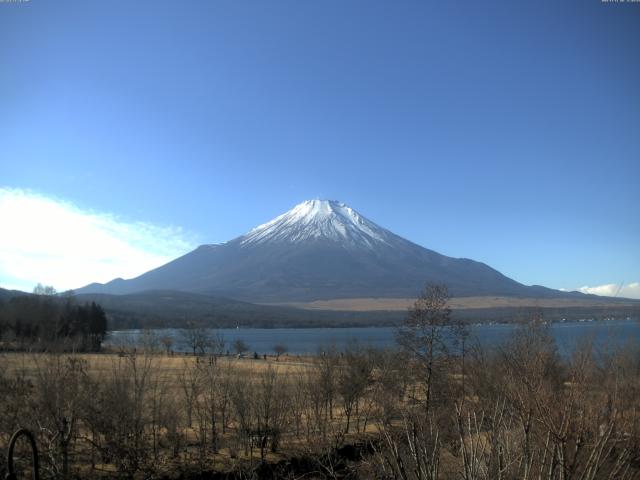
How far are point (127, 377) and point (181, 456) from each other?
379 cm

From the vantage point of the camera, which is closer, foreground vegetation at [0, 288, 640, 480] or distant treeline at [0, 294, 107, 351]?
foreground vegetation at [0, 288, 640, 480]

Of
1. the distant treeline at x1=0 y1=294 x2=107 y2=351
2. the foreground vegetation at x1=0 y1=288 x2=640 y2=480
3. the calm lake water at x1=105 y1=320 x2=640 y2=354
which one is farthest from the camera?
the distant treeline at x1=0 y1=294 x2=107 y2=351

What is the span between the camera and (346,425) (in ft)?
78.0

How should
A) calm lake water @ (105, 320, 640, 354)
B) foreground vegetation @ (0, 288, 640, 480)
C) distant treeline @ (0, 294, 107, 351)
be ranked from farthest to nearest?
distant treeline @ (0, 294, 107, 351)
calm lake water @ (105, 320, 640, 354)
foreground vegetation @ (0, 288, 640, 480)

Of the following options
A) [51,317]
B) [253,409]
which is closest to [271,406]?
[253,409]

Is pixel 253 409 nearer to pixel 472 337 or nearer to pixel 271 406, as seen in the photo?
pixel 271 406

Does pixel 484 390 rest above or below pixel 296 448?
above

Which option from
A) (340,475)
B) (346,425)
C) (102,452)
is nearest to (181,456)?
(102,452)

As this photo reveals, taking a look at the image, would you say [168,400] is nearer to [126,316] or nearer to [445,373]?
[445,373]

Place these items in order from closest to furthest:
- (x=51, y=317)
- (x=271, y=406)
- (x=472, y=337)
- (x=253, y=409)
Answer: (x=271, y=406), (x=253, y=409), (x=472, y=337), (x=51, y=317)

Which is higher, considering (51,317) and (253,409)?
(51,317)

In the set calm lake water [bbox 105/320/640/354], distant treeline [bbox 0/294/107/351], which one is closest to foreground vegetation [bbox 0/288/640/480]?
calm lake water [bbox 105/320/640/354]

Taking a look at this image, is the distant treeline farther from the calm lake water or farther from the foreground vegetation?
the foreground vegetation

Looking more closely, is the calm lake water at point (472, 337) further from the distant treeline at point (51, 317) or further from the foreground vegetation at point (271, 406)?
the distant treeline at point (51, 317)
